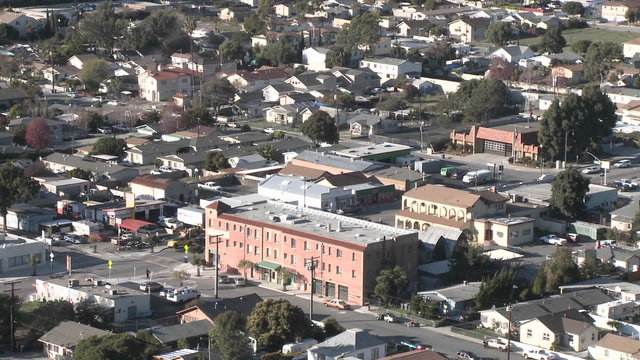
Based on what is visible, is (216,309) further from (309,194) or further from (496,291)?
(309,194)

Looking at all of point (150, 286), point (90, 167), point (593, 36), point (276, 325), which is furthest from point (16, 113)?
point (593, 36)

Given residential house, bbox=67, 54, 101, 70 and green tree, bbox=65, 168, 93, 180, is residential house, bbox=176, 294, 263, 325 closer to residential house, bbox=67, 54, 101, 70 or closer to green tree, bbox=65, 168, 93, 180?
green tree, bbox=65, 168, 93, 180

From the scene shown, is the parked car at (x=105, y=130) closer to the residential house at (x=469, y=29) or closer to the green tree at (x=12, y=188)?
the green tree at (x=12, y=188)

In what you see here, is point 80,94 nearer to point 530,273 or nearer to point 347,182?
point 347,182

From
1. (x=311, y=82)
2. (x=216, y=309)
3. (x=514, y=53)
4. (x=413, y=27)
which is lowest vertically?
(x=311, y=82)

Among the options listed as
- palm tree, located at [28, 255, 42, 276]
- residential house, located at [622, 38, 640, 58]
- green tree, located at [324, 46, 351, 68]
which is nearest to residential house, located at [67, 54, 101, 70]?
green tree, located at [324, 46, 351, 68]

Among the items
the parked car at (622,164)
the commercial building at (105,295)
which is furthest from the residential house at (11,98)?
the commercial building at (105,295)
